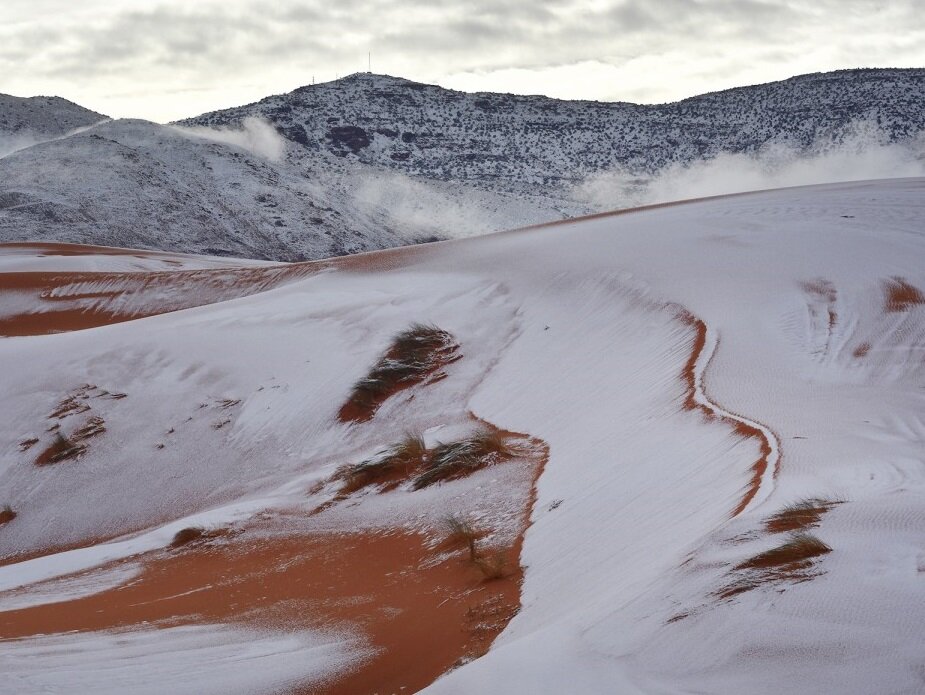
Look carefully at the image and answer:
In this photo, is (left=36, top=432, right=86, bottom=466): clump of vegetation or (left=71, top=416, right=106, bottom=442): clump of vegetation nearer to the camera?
(left=36, top=432, right=86, bottom=466): clump of vegetation

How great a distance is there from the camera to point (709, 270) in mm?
13898

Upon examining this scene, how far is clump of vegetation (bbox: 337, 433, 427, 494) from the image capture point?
10.2 meters

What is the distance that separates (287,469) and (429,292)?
5177 millimetres

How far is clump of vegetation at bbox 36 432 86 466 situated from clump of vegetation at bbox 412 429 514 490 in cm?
512

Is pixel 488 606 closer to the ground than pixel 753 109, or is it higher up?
closer to the ground

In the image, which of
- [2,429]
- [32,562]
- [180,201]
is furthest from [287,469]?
[180,201]

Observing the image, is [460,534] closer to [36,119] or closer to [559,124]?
[559,124]

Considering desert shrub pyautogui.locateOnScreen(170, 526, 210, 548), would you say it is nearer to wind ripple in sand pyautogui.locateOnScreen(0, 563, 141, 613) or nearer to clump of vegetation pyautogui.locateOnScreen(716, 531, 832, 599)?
wind ripple in sand pyautogui.locateOnScreen(0, 563, 141, 613)

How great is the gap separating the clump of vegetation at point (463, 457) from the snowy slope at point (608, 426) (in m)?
0.34

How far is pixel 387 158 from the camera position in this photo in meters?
66.6

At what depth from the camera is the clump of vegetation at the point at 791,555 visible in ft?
15.0

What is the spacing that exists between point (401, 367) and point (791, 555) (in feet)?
29.5

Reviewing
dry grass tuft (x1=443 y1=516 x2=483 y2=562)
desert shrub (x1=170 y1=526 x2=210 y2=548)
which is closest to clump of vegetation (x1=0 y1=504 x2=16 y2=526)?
desert shrub (x1=170 y1=526 x2=210 y2=548)

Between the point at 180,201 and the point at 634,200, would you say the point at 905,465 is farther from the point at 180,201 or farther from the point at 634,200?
the point at 634,200
